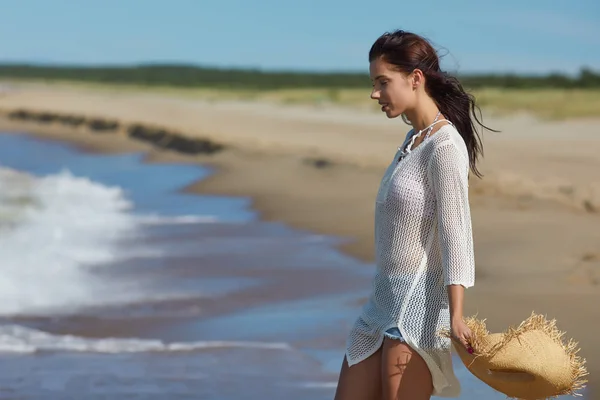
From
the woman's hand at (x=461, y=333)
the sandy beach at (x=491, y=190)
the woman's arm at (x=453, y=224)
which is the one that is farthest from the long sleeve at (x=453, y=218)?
the sandy beach at (x=491, y=190)

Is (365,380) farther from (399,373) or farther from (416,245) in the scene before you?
(416,245)

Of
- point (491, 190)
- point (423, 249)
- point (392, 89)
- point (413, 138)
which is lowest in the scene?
point (423, 249)

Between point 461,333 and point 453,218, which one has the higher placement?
point 453,218

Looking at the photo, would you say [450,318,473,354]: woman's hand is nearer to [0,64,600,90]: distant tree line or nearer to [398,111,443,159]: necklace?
[398,111,443,159]: necklace

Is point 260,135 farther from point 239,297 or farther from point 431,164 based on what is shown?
point 431,164

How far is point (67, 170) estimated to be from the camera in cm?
2616

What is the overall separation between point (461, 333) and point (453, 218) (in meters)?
0.34

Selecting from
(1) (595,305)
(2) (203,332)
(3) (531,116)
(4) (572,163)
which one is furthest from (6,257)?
(3) (531,116)

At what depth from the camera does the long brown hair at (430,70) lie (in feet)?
11.3

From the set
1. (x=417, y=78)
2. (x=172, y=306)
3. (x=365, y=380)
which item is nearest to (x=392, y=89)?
(x=417, y=78)

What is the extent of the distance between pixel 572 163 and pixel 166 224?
8.91 m

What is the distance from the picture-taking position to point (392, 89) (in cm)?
344

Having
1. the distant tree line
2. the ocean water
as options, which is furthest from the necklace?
the distant tree line

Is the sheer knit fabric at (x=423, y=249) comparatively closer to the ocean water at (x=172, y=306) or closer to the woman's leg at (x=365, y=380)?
the woman's leg at (x=365, y=380)
